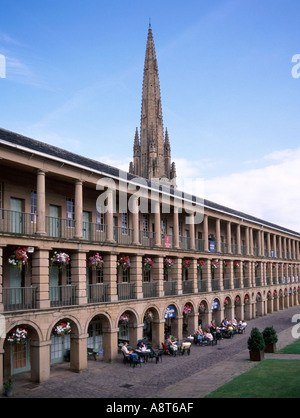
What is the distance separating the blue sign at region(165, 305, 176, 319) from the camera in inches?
1224

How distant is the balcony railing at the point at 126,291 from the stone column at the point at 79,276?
162 inches

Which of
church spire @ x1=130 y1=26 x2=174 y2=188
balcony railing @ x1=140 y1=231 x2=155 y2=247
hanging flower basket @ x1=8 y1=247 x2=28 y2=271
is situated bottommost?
hanging flower basket @ x1=8 y1=247 x2=28 y2=271

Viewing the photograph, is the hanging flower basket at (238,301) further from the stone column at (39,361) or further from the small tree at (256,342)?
the stone column at (39,361)

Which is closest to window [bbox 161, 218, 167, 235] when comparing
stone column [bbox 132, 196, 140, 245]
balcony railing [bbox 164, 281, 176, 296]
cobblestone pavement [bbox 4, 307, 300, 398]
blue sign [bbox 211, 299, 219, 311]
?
balcony railing [bbox 164, 281, 176, 296]

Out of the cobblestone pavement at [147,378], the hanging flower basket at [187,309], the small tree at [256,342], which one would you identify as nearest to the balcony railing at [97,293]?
the cobblestone pavement at [147,378]

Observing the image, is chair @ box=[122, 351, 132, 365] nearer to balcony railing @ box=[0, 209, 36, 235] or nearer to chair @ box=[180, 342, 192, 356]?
chair @ box=[180, 342, 192, 356]

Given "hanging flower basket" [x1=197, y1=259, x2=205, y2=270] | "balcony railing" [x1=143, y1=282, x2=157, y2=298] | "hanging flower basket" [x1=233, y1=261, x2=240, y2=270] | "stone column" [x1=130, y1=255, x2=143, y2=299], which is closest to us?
"stone column" [x1=130, y1=255, x2=143, y2=299]

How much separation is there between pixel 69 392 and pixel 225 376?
7.54m

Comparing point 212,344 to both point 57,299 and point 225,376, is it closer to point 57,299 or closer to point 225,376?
point 225,376

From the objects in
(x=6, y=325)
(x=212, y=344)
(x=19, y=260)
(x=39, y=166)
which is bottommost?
(x=212, y=344)

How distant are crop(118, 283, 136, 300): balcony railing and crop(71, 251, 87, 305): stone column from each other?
13.5ft

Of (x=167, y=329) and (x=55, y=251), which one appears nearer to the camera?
(x=55, y=251)

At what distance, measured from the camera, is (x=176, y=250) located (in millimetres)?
33156
